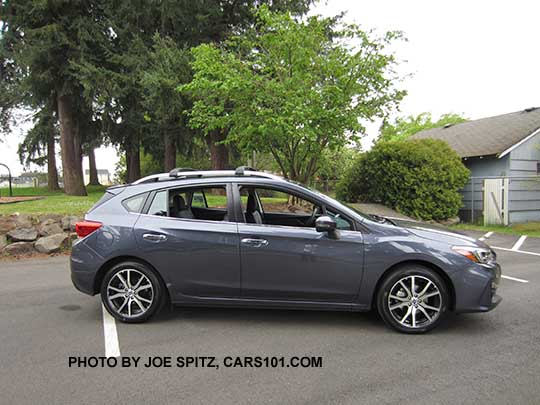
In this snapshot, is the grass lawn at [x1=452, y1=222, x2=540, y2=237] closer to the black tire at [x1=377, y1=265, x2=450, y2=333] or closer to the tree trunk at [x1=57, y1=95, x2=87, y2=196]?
the black tire at [x1=377, y1=265, x2=450, y2=333]

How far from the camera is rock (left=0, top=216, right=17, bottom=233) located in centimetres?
821

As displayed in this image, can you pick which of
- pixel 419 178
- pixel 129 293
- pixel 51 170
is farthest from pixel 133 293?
pixel 51 170

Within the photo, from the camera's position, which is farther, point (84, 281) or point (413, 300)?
point (84, 281)

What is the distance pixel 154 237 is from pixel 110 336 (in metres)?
1.07

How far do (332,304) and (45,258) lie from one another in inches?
265

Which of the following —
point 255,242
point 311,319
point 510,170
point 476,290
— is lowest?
point 311,319

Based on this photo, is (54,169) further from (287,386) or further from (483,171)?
(287,386)

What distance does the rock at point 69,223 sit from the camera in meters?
8.69

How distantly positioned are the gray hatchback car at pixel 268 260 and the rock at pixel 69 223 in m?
5.28

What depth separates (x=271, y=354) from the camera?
3.28 meters

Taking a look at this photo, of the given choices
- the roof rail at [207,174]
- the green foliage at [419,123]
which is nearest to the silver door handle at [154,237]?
the roof rail at [207,174]

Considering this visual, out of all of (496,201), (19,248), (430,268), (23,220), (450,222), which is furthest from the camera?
(496,201)

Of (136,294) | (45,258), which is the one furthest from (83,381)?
(45,258)

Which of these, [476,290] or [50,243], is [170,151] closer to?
[50,243]
